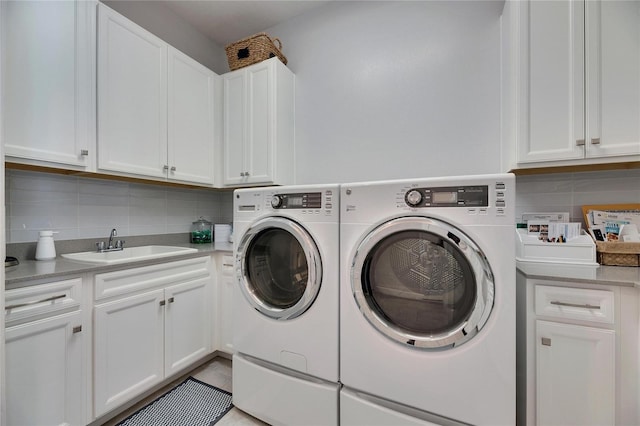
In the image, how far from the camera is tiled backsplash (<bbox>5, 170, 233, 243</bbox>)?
162cm

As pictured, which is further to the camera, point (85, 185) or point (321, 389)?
point (85, 185)

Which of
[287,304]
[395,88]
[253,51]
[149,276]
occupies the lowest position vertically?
[287,304]

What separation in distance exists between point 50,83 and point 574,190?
Result: 301 cm

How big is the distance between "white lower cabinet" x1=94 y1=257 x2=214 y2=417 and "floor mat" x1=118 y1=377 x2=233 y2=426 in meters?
0.14

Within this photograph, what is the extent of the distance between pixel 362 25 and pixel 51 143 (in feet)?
7.34

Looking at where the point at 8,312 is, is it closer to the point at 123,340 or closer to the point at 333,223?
the point at 123,340

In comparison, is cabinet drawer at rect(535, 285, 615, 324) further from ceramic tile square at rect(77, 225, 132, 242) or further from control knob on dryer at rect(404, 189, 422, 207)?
ceramic tile square at rect(77, 225, 132, 242)

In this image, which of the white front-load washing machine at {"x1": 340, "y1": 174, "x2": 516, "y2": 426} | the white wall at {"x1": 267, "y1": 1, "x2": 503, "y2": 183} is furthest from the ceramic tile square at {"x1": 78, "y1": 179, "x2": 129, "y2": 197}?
the white front-load washing machine at {"x1": 340, "y1": 174, "x2": 516, "y2": 426}

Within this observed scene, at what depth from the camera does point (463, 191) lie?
3.62ft

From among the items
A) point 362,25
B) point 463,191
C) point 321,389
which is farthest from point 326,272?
point 362,25

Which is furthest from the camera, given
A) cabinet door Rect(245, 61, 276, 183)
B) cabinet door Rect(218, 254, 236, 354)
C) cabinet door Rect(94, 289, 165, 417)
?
cabinet door Rect(245, 61, 276, 183)

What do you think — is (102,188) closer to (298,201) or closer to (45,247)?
(45,247)

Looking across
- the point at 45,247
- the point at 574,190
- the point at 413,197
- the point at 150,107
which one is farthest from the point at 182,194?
the point at 574,190

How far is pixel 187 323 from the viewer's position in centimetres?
189
